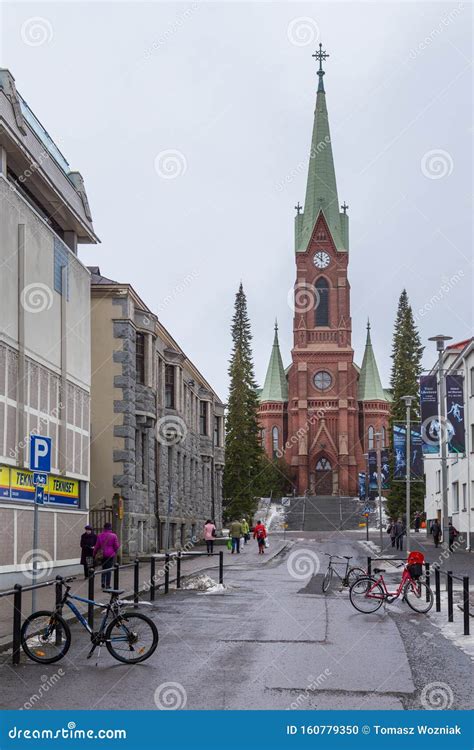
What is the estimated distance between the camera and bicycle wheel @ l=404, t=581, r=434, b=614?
724 inches

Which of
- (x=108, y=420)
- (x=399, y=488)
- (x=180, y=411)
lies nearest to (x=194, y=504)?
(x=180, y=411)

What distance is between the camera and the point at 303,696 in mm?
9367

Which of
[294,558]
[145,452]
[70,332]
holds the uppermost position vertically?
[70,332]

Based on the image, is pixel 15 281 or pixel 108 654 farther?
pixel 15 281

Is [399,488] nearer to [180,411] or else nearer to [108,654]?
[180,411]

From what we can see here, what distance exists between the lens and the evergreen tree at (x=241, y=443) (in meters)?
90.3

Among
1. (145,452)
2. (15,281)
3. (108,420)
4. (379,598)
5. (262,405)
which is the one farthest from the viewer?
(262,405)

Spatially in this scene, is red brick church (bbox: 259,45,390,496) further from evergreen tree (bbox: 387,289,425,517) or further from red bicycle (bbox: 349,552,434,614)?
red bicycle (bbox: 349,552,434,614)

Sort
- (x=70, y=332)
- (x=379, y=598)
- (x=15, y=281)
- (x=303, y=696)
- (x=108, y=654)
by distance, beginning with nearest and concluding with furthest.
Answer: (x=303, y=696) < (x=108, y=654) < (x=379, y=598) < (x=15, y=281) < (x=70, y=332)

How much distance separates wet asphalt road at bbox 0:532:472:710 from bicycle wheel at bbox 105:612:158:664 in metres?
0.19

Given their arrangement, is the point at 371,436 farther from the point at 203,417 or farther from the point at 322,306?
the point at 203,417

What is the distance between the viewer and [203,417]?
188 ft

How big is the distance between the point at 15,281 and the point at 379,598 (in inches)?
442

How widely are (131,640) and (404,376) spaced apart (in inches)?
3155
